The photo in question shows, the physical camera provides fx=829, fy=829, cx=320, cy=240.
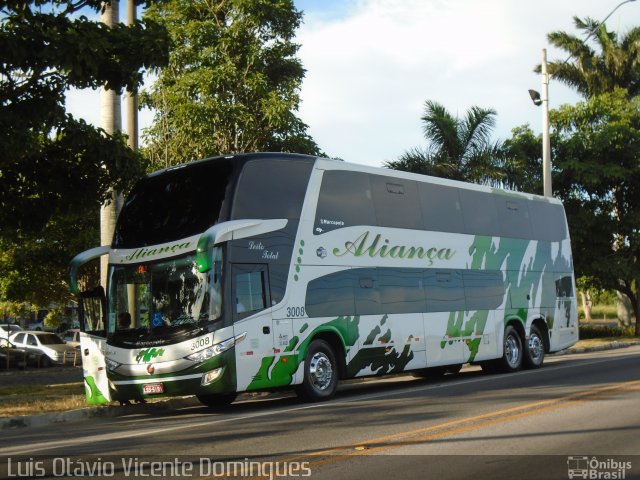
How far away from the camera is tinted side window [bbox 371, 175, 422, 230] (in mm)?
16109

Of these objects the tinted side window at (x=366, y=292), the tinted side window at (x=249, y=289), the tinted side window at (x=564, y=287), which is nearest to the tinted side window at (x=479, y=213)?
the tinted side window at (x=564, y=287)

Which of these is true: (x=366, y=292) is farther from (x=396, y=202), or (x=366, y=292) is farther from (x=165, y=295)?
(x=165, y=295)

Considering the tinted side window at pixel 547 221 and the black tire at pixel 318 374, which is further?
the tinted side window at pixel 547 221

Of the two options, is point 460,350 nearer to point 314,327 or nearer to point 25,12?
point 314,327

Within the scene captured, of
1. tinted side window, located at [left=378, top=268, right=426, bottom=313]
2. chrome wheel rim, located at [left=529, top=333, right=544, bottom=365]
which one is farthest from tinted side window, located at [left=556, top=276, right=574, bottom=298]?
tinted side window, located at [left=378, top=268, right=426, bottom=313]

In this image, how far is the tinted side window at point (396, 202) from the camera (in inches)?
634

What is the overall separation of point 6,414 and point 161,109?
14623 millimetres

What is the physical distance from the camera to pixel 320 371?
14.5 metres

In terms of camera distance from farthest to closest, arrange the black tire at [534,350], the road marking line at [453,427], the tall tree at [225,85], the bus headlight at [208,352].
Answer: the tall tree at [225,85] → the black tire at [534,350] → the bus headlight at [208,352] → the road marking line at [453,427]

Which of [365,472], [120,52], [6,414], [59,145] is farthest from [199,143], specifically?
[365,472]

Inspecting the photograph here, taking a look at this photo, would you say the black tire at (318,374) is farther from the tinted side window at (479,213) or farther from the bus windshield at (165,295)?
the tinted side window at (479,213)

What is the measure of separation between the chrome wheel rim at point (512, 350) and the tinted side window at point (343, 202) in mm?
5786

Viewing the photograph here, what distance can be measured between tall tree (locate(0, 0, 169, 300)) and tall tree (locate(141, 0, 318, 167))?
287 inches

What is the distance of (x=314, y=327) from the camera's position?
566 inches
